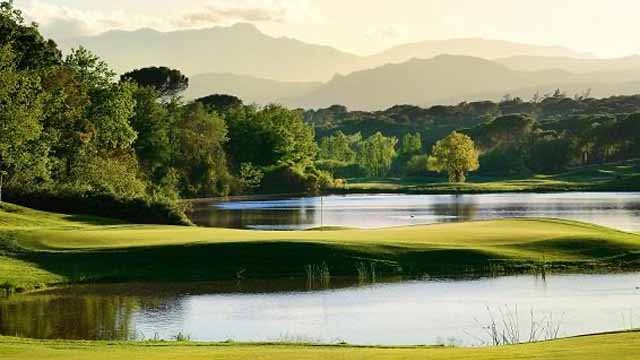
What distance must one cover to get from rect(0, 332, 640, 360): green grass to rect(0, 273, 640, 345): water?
5170 millimetres

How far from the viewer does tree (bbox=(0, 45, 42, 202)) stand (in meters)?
69.6

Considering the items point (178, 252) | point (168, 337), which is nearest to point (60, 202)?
point (178, 252)

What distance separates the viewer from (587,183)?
180 meters

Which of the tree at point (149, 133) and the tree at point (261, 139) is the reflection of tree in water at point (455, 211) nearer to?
the tree at point (149, 133)

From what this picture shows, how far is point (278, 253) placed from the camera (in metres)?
49.9

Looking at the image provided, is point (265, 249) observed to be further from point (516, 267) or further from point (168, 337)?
point (168, 337)

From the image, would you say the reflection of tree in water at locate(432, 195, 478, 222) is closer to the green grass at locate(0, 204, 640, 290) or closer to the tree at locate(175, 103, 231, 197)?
the green grass at locate(0, 204, 640, 290)

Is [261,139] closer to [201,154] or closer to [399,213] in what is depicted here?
[201,154]

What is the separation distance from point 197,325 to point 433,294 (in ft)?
34.7

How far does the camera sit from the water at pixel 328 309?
31984mm

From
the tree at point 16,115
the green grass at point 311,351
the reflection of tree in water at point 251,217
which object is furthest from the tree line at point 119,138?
the green grass at point 311,351

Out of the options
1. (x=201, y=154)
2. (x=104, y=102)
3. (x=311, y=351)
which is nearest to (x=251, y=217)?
(x=104, y=102)

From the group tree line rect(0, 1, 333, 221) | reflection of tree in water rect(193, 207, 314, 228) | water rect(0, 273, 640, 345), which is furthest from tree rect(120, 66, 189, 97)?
water rect(0, 273, 640, 345)

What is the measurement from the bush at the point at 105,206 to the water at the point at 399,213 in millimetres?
9624
